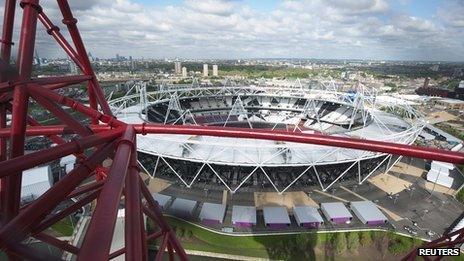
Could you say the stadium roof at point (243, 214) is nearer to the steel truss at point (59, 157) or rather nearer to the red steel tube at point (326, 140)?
the steel truss at point (59, 157)

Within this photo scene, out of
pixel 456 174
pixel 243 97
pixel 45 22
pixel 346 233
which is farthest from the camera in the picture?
pixel 243 97

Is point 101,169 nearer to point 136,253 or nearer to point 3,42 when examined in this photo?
point 3,42

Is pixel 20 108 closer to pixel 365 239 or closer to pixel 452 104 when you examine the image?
pixel 365 239

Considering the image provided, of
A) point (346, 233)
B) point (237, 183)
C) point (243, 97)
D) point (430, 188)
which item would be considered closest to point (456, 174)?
point (430, 188)

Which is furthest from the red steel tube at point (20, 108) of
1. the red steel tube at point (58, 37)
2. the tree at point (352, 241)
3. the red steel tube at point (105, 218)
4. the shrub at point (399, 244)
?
the shrub at point (399, 244)

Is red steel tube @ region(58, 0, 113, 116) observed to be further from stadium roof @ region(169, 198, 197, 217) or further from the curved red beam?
stadium roof @ region(169, 198, 197, 217)

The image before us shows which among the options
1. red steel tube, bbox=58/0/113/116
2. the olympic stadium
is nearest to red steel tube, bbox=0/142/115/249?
red steel tube, bbox=58/0/113/116

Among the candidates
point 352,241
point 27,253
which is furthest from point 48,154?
point 352,241
